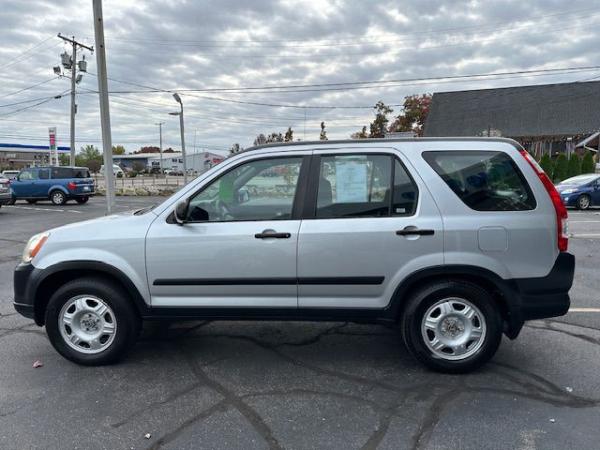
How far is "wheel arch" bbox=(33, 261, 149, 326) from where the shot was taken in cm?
359

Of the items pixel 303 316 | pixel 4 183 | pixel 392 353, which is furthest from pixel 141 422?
pixel 4 183

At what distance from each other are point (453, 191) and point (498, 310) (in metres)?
0.98

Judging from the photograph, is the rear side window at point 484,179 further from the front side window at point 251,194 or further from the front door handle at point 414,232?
the front side window at point 251,194

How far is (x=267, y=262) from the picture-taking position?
3.48m

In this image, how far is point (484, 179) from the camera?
3479mm

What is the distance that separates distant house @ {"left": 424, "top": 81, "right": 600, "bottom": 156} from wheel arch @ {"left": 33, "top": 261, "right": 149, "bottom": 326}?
32172 millimetres

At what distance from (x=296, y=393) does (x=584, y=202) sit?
17554mm

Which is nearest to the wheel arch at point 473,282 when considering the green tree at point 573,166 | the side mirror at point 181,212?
the side mirror at point 181,212

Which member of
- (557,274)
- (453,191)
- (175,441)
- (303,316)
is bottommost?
(175,441)

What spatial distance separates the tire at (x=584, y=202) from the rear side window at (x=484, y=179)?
16202 mm

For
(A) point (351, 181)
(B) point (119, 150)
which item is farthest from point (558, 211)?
(B) point (119, 150)

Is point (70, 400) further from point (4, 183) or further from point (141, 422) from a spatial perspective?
point (4, 183)

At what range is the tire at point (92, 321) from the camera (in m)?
3.67

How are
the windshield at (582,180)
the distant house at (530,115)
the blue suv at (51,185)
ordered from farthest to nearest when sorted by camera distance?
the distant house at (530,115)
the blue suv at (51,185)
the windshield at (582,180)
